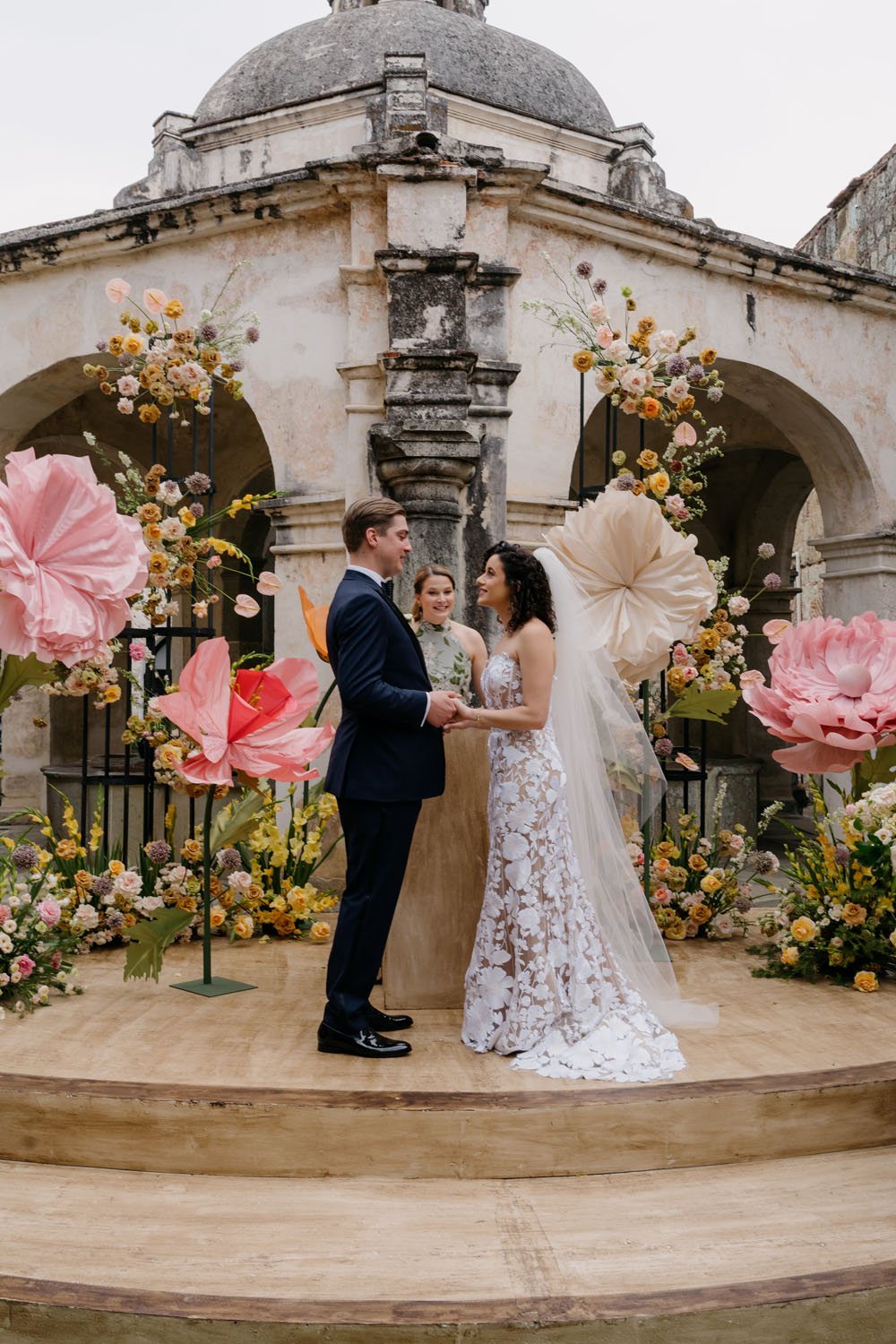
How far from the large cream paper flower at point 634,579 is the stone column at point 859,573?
3513 millimetres

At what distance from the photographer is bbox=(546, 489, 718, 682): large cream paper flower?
4.02m

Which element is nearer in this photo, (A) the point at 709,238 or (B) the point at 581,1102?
(B) the point at 581,1102

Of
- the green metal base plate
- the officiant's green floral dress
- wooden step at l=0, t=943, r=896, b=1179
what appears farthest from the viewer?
the officiant's green floral dress

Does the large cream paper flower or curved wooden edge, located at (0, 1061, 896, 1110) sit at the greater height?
the large cream paper flower

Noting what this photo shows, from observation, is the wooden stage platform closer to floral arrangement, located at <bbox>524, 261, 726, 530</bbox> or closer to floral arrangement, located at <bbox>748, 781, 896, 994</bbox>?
floral arrangement, located at <bbox>748, 781, 896, 994</bbox>

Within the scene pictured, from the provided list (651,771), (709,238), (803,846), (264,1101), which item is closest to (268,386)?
(709,238)

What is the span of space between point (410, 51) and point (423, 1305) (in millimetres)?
9620

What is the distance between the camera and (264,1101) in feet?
9.16

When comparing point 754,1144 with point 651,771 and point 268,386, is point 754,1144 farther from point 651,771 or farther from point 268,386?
point 268,386

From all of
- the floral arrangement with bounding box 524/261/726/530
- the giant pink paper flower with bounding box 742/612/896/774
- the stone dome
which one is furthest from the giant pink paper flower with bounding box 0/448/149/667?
the stone dome

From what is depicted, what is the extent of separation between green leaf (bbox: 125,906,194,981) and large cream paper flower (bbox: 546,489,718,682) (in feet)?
6.06

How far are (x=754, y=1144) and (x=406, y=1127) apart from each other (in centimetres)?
94

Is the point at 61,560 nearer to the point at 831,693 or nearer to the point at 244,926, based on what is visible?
the point at 244,926

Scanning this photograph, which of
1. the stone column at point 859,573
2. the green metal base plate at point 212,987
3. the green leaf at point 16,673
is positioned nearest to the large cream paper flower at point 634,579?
the green metal base plate at point 212,987
